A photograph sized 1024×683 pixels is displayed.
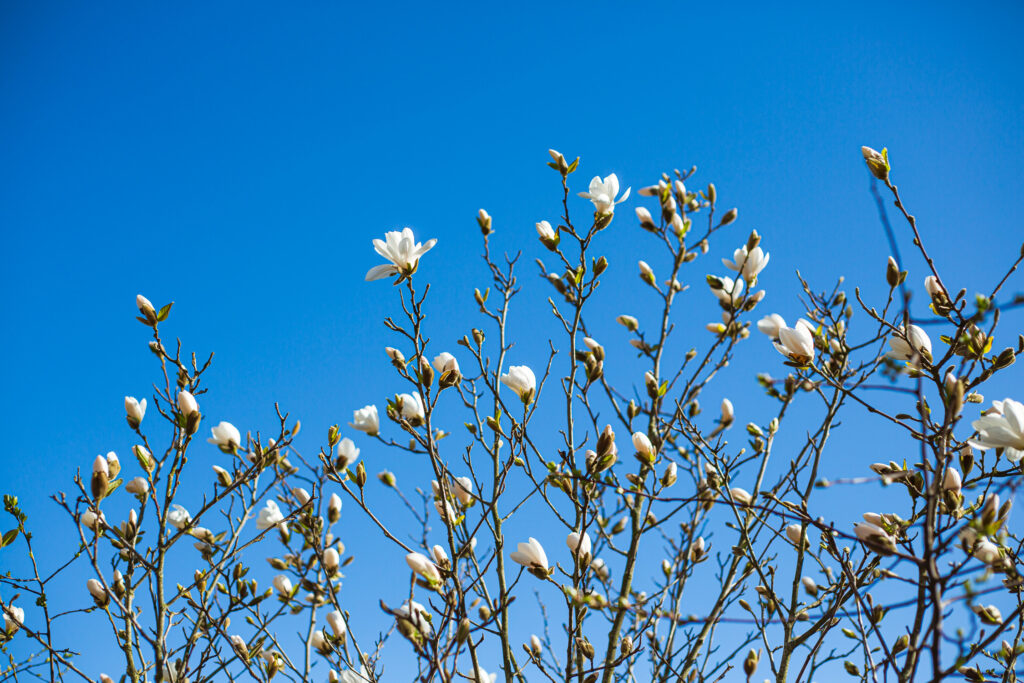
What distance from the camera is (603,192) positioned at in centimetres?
267

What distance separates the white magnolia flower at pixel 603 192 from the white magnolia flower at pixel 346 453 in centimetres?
134

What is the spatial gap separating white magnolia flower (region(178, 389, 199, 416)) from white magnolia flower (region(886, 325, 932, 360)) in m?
2.17

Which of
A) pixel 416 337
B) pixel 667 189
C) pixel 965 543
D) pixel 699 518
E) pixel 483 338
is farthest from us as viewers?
pixel 667 189

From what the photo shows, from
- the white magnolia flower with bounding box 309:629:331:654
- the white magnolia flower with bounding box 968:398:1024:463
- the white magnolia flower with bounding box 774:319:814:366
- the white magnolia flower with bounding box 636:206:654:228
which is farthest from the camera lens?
the white magnolia flower with bounding box 636:206:654:228

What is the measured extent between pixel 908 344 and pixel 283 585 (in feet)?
8.64

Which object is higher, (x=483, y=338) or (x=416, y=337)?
(x=483, y=338)

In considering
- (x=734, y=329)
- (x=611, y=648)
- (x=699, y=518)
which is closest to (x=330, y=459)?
(x=611, y=648)

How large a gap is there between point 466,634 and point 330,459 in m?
0.88

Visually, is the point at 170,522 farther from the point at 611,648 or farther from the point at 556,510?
the point at 611,648

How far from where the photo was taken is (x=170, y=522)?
2654 mm

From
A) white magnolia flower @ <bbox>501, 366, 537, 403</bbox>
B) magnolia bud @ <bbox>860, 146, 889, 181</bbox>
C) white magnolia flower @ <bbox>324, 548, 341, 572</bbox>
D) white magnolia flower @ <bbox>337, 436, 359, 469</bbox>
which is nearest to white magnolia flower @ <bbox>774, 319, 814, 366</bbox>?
magnolia bud @ <bbox>860, 146, 889, 181</bbox>

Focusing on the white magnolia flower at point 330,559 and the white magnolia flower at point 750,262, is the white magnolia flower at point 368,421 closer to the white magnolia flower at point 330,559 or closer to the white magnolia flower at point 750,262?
the white magnolia flower at point 330,559

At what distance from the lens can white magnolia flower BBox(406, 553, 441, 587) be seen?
1.95 metres

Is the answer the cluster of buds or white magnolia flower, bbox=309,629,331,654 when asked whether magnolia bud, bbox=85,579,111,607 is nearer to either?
white magnolia flower, bbox=309,629,331,654
